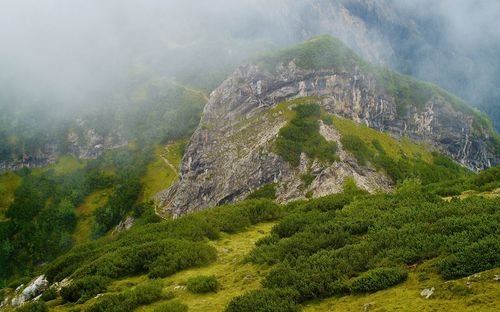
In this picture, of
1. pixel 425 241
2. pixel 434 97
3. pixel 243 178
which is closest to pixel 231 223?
pixel 425 241

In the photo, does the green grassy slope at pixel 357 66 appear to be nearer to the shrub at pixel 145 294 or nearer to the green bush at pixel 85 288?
the green bush at pixel 85 288

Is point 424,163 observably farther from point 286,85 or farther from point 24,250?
point 24,250

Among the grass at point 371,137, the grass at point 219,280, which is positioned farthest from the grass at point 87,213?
the grass at point 219,280

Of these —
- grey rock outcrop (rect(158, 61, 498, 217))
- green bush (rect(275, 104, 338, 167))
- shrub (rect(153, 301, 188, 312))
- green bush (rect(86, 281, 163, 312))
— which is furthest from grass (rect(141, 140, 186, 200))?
shrub (rect(153, 301, 188, 312))

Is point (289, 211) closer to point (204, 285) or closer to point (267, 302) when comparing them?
point (204, 285)

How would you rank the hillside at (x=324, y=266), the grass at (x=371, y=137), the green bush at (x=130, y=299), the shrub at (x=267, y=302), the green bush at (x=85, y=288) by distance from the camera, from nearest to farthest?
the hillside at (x=324, y=266)
the shrub at (x=267, y=302)
the green bush at (x=130, y=299)
the green bush at (x=85, y=288)
the grass at (x=371, y=137)

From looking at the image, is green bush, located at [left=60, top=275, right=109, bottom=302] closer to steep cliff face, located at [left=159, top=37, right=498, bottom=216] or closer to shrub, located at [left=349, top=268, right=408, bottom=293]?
shrub, located at [left=349, top=268, right=408, bottom=293]
